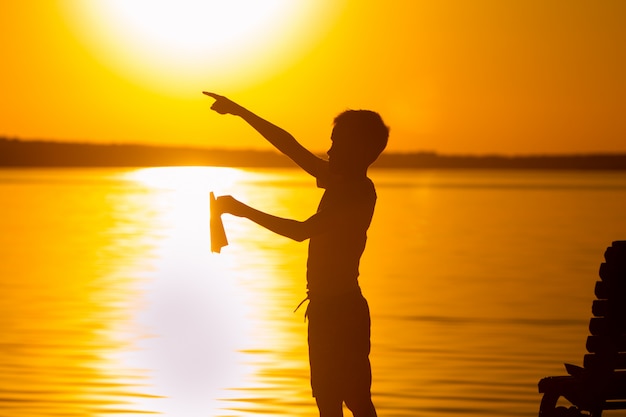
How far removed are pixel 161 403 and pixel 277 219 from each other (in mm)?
5947

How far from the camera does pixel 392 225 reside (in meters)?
54.7

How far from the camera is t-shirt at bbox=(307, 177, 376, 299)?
23.4ft

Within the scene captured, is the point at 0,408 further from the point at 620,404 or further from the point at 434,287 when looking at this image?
the point at 434,287

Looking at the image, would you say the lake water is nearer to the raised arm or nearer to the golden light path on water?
the golden light path on water

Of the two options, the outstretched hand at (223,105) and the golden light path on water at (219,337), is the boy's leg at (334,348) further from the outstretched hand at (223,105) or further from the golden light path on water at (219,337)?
the golden light path on water at (219,337)

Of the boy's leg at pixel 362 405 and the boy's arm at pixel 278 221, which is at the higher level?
the boy's arm at pixel 278 221

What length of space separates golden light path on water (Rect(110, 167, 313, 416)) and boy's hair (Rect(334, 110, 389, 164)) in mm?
5310

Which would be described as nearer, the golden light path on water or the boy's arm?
the boy's arm

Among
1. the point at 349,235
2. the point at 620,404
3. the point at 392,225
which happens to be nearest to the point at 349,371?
the point at 349,235

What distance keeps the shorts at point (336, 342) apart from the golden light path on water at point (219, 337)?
4.85 meters

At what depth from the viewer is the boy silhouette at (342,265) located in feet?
23.4

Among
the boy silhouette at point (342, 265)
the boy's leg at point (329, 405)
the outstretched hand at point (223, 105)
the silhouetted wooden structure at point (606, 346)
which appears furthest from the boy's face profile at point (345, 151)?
the silhouetted wooden structure at point (606, 346)

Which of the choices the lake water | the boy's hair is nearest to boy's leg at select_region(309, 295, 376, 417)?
the boy's hair

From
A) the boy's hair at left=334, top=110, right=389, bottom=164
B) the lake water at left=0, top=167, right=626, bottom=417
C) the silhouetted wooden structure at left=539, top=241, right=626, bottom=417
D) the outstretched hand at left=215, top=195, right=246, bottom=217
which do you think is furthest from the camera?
the lake water at left=0, top=167, right=626, bottom=417
